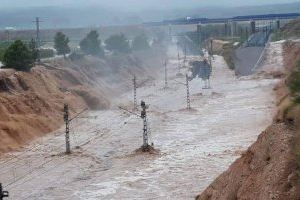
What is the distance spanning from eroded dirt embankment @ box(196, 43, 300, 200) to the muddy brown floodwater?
23.9ft

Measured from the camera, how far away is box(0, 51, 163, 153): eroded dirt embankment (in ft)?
164

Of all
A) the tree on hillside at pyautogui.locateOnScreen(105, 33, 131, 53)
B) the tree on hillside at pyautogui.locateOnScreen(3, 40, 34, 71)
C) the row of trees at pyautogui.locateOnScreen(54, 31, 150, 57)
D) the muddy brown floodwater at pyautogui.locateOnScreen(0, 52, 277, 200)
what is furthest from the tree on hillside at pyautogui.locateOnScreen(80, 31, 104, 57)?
the tree on hillside at pyautogui.locateOnScreen(3, 40, 34, 71)

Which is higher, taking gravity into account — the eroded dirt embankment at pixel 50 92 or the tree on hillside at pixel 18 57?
the tree on hillside at pixel 18 57

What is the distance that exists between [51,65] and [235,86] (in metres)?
23.2

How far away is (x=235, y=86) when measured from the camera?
83.4 meters

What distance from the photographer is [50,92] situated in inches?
2505

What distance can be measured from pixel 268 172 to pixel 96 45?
265ft

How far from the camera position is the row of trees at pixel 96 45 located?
88062 millimetres

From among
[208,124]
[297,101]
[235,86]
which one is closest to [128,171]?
[297,101]

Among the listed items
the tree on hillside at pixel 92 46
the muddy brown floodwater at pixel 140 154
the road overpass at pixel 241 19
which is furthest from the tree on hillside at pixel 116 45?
the muddy brown floodwater at pixel 140 154

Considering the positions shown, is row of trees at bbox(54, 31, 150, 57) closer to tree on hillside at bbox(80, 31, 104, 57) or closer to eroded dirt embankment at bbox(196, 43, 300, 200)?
tree on hillside at bbox(80, 31, 104, 57)

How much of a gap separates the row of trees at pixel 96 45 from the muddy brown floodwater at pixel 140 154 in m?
20.7

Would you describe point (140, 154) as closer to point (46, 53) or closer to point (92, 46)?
point (46, 53)

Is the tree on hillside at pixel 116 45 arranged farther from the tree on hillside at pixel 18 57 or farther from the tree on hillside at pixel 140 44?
the tree on hillside at pixel 18 57
